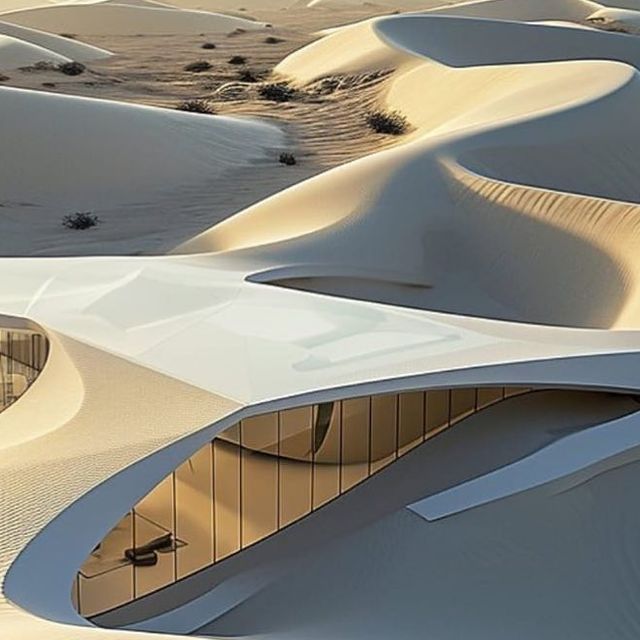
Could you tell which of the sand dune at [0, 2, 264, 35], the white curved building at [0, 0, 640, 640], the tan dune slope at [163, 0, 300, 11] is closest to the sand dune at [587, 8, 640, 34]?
the sand dune at [0, 2, 264, 35]

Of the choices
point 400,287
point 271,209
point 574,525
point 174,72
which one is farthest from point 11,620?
point 174,72

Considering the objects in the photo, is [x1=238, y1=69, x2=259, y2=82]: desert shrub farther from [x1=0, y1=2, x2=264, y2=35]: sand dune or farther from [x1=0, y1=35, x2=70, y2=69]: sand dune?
[x1=0, y1=2, x2=264, y2=35]: sand dune

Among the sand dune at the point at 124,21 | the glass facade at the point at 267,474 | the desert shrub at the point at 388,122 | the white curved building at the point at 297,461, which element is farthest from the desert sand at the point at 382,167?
the sand dune at the point at 124,21

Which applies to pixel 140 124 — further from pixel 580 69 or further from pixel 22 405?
pixel 22 405

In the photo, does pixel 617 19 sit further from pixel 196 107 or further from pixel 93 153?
pixel 93 153

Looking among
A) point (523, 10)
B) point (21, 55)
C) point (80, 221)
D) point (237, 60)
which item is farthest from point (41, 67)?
point (523, 10)
